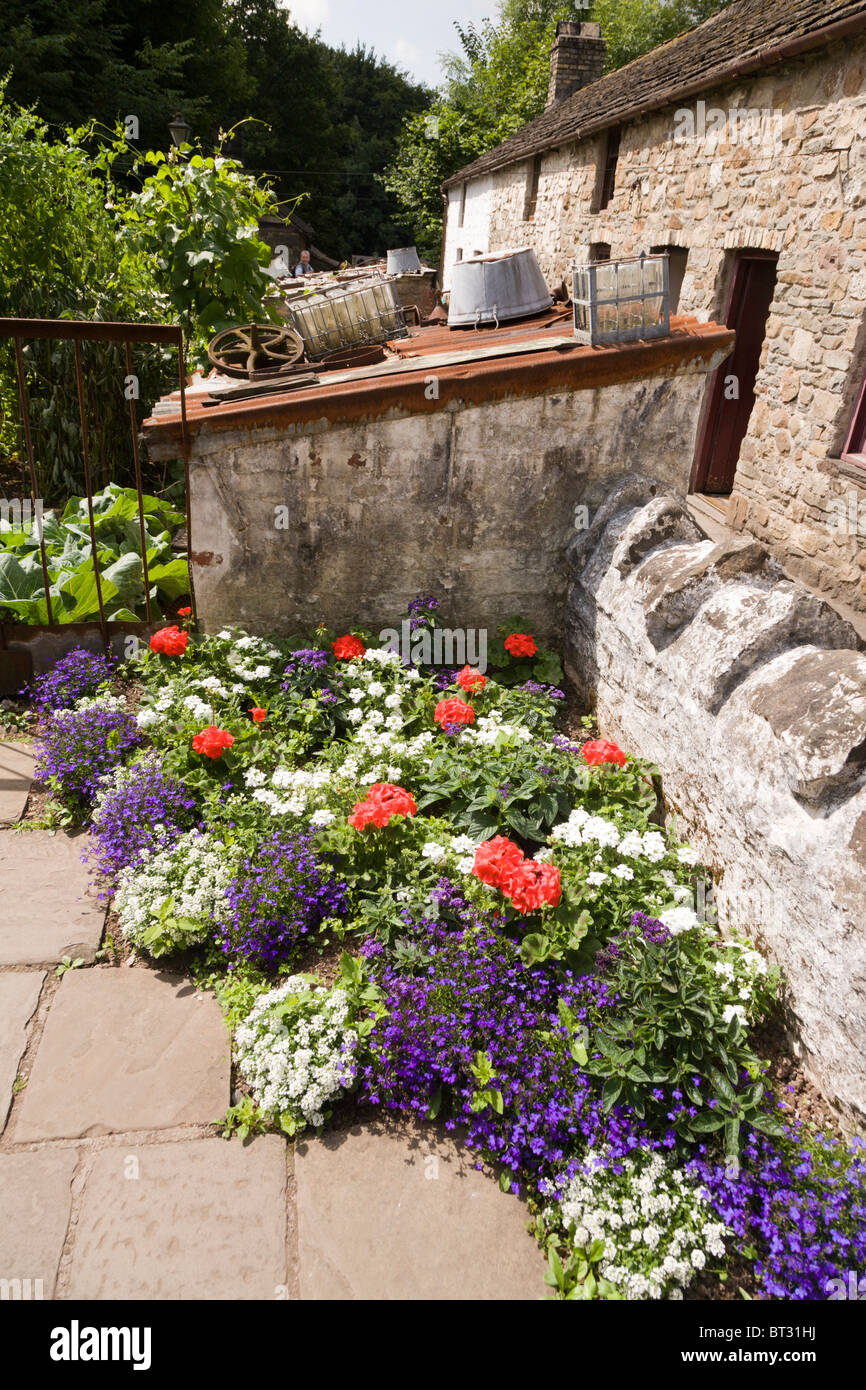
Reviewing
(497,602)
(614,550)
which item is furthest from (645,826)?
(497,602)

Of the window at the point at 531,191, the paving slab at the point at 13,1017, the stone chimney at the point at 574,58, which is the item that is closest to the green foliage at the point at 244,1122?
the paving slab at the point at 13,1017

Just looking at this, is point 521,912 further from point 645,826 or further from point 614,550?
point 614,550

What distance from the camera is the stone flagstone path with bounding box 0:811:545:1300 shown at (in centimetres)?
217

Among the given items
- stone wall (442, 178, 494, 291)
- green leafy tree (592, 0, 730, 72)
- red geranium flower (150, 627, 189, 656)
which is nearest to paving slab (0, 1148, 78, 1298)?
red geranium flower (150, 627, 189, 656)

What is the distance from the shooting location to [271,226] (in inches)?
1063

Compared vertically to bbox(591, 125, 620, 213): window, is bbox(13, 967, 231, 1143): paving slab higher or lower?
lower

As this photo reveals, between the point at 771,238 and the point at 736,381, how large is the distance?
174 cm

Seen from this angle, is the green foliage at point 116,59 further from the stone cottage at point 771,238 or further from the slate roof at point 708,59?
the stone cottage at point 771,238

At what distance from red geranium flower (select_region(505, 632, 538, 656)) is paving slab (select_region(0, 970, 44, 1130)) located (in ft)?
9.08

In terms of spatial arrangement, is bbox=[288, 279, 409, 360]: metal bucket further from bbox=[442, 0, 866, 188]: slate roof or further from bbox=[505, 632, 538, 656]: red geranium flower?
bbox=[442, 0, 866, 188]: slate roof

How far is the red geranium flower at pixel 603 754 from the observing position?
3623mm

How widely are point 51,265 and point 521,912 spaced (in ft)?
23.6

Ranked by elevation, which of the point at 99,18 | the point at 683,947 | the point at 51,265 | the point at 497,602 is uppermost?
the point at 99,18

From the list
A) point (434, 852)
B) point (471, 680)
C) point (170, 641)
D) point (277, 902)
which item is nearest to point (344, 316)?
point (170, 641)
